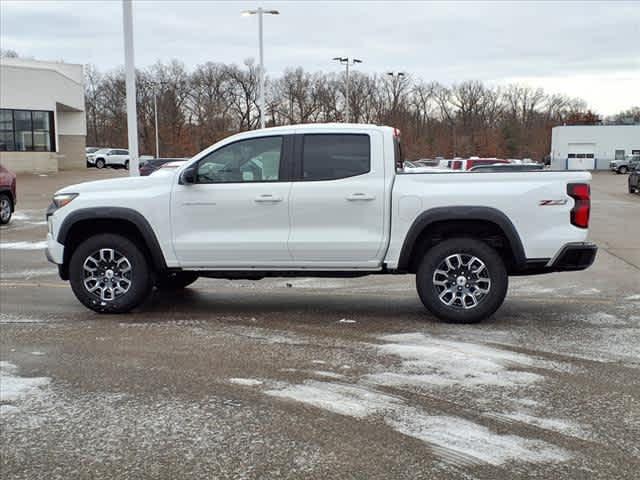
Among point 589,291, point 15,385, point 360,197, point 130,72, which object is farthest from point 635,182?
point 15,385

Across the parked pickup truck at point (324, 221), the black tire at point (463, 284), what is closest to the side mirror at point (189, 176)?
the parked pickup truck at point (324, 221)

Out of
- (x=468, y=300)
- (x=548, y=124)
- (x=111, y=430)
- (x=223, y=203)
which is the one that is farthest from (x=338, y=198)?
(x=548, y=124)

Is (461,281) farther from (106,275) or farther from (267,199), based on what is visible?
(106,275)

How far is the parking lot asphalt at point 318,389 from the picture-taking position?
3811mm

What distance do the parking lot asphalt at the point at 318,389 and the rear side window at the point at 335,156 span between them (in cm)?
148

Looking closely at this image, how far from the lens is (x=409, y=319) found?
283 inches

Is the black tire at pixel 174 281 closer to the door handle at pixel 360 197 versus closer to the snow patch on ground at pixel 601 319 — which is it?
the door handle at pixel 360 197

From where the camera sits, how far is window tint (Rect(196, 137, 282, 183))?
716cm

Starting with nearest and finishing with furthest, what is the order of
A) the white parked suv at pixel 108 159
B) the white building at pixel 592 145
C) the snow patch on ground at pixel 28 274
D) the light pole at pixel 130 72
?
the snow patch on ground at pixel 28 274 < the light pole at pixel 130 72 < the white parked suv at pixel 108 159 < the white building at pixel 592 145

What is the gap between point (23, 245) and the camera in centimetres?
1383

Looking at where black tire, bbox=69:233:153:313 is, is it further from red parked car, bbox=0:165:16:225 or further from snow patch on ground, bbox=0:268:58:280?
red parked car, bbox=0:165:16:225

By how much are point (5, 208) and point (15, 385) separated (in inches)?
536

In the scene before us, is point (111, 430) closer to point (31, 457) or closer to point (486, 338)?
point (31, 457)

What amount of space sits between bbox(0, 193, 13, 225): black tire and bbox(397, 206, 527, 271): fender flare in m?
13.6
